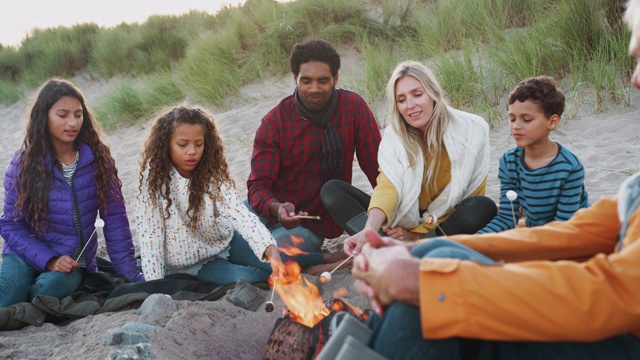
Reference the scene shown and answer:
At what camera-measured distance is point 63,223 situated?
4086 mm

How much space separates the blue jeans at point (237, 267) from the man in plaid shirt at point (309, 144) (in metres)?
0.23

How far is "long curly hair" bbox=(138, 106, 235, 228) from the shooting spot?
3844 mm

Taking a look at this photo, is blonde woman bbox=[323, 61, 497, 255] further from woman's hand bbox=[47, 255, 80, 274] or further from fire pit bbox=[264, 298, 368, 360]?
woman's hand bbox=[47, 255, 80, 274]

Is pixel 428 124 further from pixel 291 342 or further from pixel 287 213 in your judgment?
pixel 291 342

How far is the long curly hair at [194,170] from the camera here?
3844 millimetres

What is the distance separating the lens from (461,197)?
384 cm

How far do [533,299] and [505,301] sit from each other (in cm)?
7

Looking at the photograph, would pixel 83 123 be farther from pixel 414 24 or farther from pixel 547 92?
pixel 414 24

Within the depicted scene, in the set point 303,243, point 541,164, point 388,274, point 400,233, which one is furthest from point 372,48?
point 388,274

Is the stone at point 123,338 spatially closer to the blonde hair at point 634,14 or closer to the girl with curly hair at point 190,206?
the girl with curly hair at point 190,206

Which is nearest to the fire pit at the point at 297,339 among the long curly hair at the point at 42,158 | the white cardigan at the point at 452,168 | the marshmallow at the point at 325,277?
the marshmallow at the point at 325,277

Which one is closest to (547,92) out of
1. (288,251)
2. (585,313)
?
(288,251)

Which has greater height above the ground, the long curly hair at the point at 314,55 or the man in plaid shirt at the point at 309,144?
the long curly hair at the point at 314,55

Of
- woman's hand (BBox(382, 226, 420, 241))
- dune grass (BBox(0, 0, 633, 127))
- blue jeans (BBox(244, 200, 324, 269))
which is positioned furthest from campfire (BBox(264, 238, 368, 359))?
dune grass (BBox(0, 0, 633, 127))
